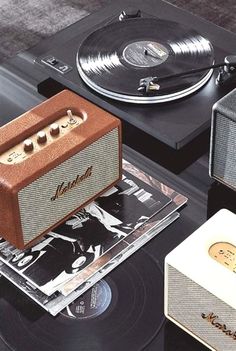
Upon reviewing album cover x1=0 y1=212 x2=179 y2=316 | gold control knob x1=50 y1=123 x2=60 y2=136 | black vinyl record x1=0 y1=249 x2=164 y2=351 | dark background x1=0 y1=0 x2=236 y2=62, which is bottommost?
dark background x1=0 y1=0 x2=236 y2=62

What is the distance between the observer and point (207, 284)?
1.13m

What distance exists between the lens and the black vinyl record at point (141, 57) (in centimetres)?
153

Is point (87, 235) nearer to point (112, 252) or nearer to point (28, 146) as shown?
point (112, 252)

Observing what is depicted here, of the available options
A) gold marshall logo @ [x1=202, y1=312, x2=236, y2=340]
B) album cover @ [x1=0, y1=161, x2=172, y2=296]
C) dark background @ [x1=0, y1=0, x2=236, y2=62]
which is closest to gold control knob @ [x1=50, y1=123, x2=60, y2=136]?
album cover @ [x1=0, y1=161, x2=172, y2=296]

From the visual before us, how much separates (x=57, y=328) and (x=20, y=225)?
164 millimetres

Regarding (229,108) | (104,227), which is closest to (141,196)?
(104,227)

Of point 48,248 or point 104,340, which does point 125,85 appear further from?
point 104,340

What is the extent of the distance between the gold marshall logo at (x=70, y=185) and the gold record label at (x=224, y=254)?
267mm

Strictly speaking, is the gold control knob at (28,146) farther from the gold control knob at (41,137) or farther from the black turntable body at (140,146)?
the black turntable body at (140,146)

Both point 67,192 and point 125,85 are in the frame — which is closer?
point 67,192

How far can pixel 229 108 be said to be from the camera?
4.42ft

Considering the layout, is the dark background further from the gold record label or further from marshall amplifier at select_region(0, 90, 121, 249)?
the gold record label

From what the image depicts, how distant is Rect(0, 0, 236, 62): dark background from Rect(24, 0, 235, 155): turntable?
1.05 feet

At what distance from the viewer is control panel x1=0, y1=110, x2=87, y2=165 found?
1285mm
